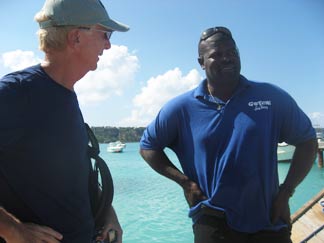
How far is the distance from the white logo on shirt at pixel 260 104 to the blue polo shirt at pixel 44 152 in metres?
1.30

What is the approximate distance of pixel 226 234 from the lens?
2566 millimetres

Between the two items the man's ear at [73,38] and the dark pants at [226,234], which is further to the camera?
the dark pants at [226,234]

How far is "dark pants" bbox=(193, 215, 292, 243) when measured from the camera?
2.55 m

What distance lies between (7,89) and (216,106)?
5.18ft

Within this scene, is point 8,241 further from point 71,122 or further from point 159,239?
point 159,239

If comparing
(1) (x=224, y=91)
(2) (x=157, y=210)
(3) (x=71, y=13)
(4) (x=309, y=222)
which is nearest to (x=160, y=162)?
(1) (x=224, y=91)

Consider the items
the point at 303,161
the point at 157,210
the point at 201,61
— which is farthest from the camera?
the point at 157,210

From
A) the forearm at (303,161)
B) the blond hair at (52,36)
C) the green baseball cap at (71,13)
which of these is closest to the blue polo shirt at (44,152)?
the blond hair at (52,36)

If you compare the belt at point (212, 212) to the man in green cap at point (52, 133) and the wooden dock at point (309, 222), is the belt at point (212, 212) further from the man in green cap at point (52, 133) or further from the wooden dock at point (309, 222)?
the wooden dock at point (309, 222)

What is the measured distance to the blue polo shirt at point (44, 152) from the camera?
169 cm

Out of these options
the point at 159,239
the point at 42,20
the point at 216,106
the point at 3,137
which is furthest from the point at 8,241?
the point at 159,239

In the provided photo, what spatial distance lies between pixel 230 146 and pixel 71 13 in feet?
4.58

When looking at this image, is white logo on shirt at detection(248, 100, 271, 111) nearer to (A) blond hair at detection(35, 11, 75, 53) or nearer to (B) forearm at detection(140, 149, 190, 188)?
(B) forearm at detection(140, 149, 190, 188)

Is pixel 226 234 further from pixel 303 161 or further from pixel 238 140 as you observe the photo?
pixel 303 161
